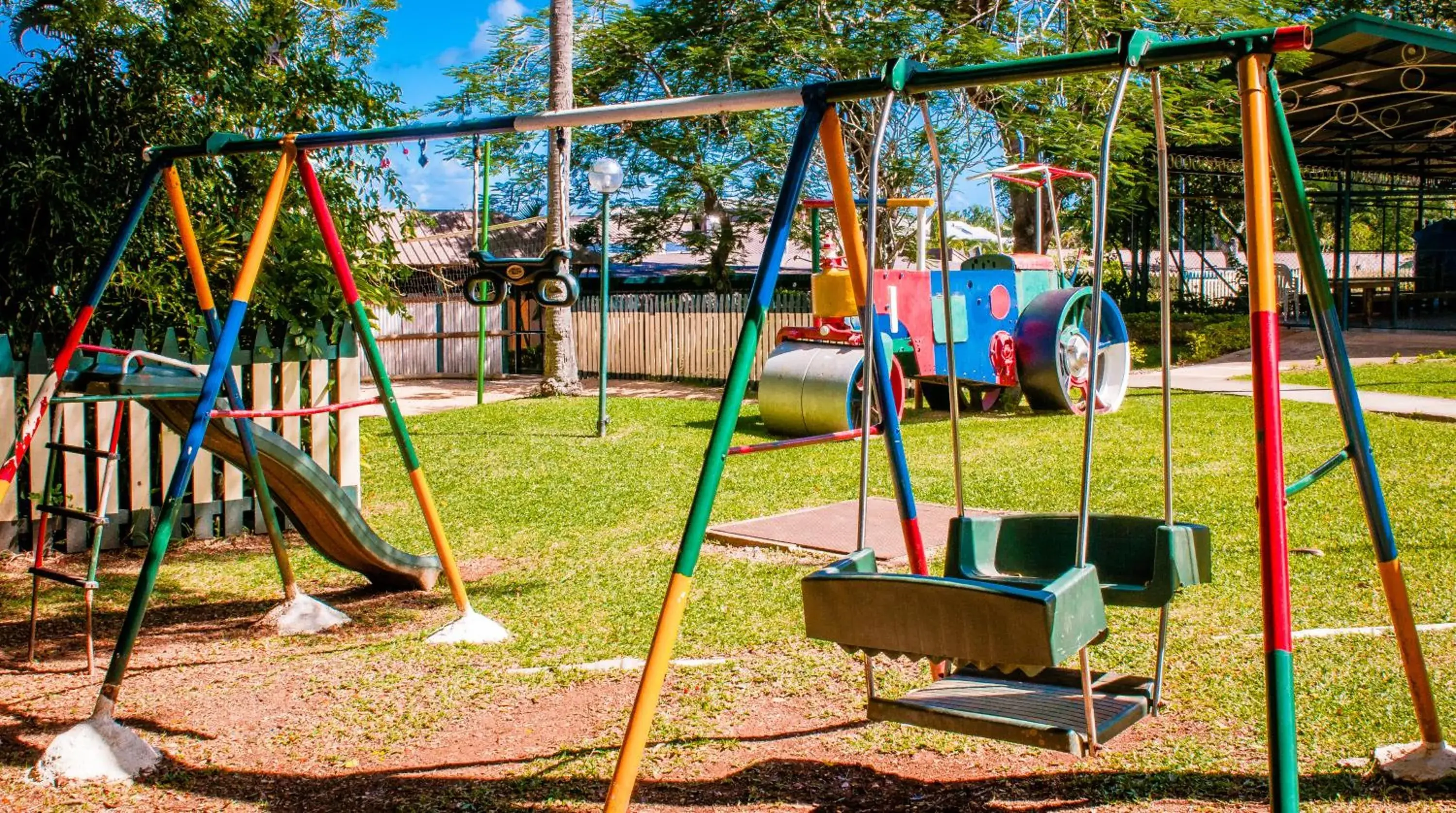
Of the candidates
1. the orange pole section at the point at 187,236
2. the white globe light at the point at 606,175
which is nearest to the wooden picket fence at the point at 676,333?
the white globe light at the point at 606,175

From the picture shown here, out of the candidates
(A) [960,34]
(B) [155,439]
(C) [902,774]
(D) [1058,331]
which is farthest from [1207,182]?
(C) [902,774]

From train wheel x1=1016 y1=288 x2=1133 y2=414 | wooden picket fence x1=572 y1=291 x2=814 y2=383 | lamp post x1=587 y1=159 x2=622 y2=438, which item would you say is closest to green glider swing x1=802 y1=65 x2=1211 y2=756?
lamp post x1=587 y1=159 x2=622 y2=438

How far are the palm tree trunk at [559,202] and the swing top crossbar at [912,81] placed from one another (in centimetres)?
1003

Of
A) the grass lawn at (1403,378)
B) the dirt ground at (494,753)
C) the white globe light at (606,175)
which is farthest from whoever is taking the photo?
the grass lawn at (1403,378)

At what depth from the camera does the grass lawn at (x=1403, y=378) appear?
11941 millimetres

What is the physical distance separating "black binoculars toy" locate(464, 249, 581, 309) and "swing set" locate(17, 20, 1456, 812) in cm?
60

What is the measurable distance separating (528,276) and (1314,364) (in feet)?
42.0

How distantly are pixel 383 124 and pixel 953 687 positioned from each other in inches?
279

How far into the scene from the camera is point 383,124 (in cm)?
904

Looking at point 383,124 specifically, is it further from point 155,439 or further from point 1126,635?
point 1126,635

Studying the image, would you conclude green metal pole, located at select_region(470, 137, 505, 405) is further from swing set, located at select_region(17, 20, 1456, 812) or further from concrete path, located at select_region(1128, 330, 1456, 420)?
concrete path, located at select_region(1128, 330, 1456, 420)

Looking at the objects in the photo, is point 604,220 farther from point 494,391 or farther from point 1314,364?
point 1314,364

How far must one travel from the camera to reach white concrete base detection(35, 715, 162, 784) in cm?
373

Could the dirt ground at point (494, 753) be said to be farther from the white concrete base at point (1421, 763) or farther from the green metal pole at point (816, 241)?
the green metal pole at point (816, 241)
